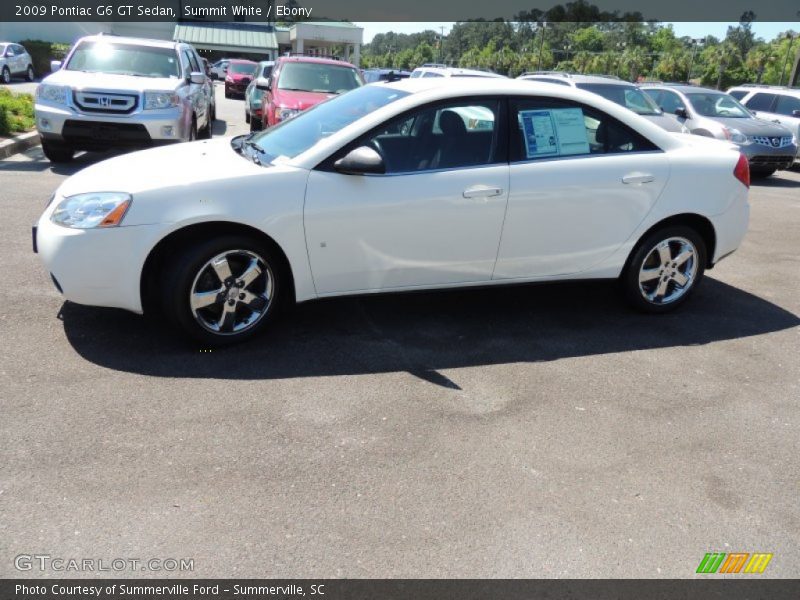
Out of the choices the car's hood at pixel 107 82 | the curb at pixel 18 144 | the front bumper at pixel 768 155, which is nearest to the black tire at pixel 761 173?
the front bumper at pixel 768 155

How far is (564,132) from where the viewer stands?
16.5 ft

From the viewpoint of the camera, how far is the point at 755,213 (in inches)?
399

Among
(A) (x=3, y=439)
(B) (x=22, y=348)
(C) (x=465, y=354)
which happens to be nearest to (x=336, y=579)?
(A) (x=3, y=439)

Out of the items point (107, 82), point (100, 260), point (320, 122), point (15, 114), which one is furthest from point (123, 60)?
point (100, 260)

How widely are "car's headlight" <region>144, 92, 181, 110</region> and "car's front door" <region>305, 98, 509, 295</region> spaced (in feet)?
20.9

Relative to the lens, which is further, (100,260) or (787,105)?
(787,105)

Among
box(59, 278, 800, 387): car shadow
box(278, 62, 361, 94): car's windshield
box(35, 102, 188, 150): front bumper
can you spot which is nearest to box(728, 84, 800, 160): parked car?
box(278, 62, 361, 94): car's windshield

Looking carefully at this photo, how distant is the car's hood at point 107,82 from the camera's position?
31.9 feet

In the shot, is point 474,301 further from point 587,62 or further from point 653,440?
point 587,62

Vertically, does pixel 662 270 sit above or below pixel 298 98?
below

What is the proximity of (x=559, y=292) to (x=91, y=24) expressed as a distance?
50.5 m

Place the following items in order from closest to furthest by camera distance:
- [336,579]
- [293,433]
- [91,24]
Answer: [336,579] < [293,433] < [91,24]

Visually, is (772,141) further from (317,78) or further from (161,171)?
(161,171)

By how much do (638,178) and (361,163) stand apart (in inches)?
80.9
